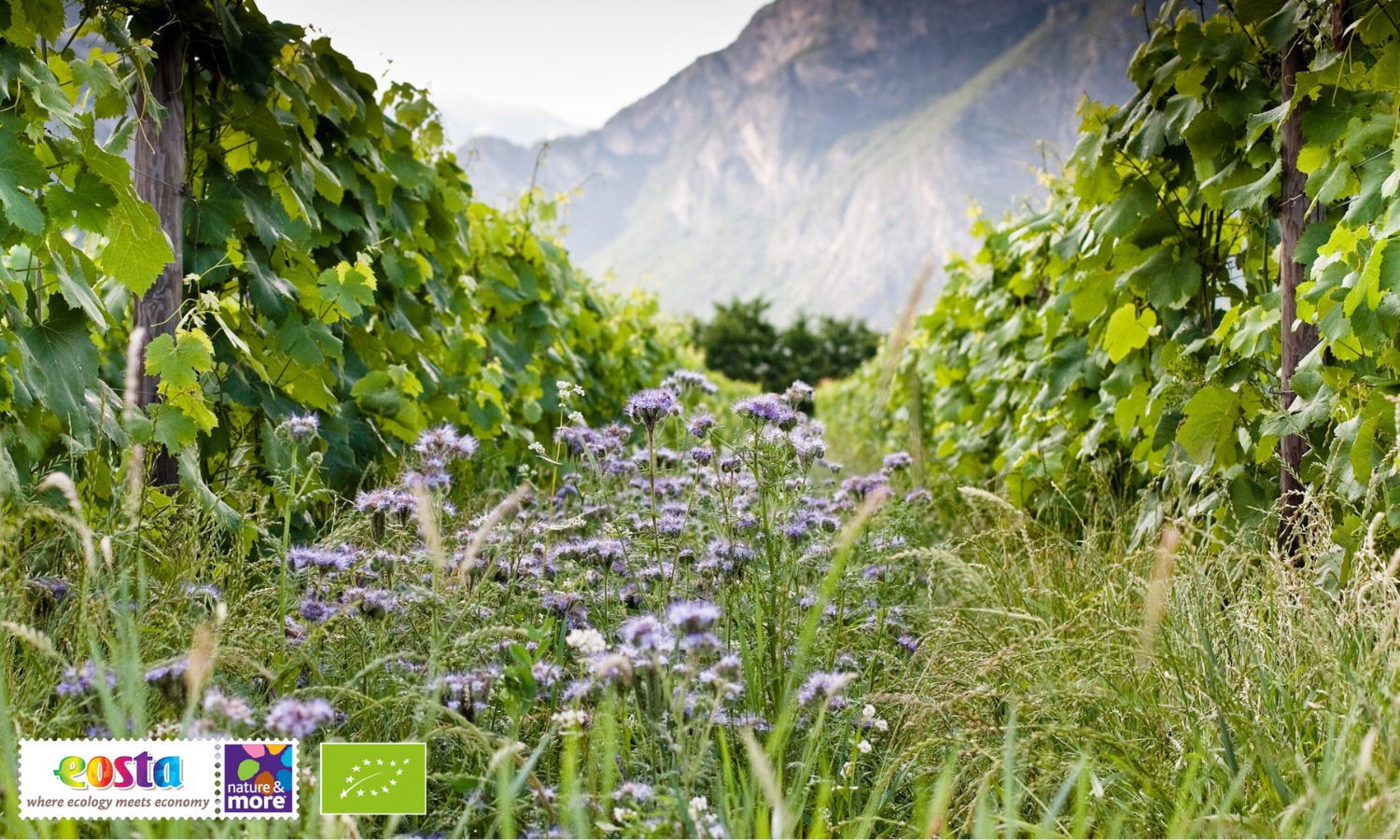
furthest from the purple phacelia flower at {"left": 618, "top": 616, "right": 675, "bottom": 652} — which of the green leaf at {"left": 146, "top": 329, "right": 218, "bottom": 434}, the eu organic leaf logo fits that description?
the green leaf at {"left": 146, "top": 329, "right": 218, "bottom": 434}

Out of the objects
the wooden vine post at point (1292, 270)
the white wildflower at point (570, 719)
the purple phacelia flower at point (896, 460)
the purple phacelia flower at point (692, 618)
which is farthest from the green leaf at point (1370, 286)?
the white wildflower at point (570, 719)

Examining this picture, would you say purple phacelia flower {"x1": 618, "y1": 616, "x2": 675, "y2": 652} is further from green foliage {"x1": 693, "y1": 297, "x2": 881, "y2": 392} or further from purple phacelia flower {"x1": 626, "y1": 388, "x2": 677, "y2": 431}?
green foliage {"x1": 693, "y1": 297, "x2": 881, "y2": 392}

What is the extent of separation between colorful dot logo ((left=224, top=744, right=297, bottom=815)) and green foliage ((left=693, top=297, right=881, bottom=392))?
24132mm

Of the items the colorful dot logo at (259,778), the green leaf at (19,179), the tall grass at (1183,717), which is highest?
the green leaf at (19,179)

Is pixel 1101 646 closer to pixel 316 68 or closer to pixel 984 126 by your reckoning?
pixel 316 68

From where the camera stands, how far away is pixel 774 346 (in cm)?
2767

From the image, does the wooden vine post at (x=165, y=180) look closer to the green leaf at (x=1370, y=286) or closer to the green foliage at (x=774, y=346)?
the green leaf at (x=1370, y=286)

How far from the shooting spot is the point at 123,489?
79.3 inches

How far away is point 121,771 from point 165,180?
6.57 feet

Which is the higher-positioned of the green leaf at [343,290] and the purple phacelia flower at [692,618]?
the green leaf at [343,290]

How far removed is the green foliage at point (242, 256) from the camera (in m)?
2.02

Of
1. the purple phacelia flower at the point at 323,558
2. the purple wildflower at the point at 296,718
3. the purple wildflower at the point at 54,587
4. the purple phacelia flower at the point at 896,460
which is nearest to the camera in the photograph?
the purple wildflower at the point at 296,718

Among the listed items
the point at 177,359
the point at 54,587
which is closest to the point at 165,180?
the point at 177,359

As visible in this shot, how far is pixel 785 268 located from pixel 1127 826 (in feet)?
589
